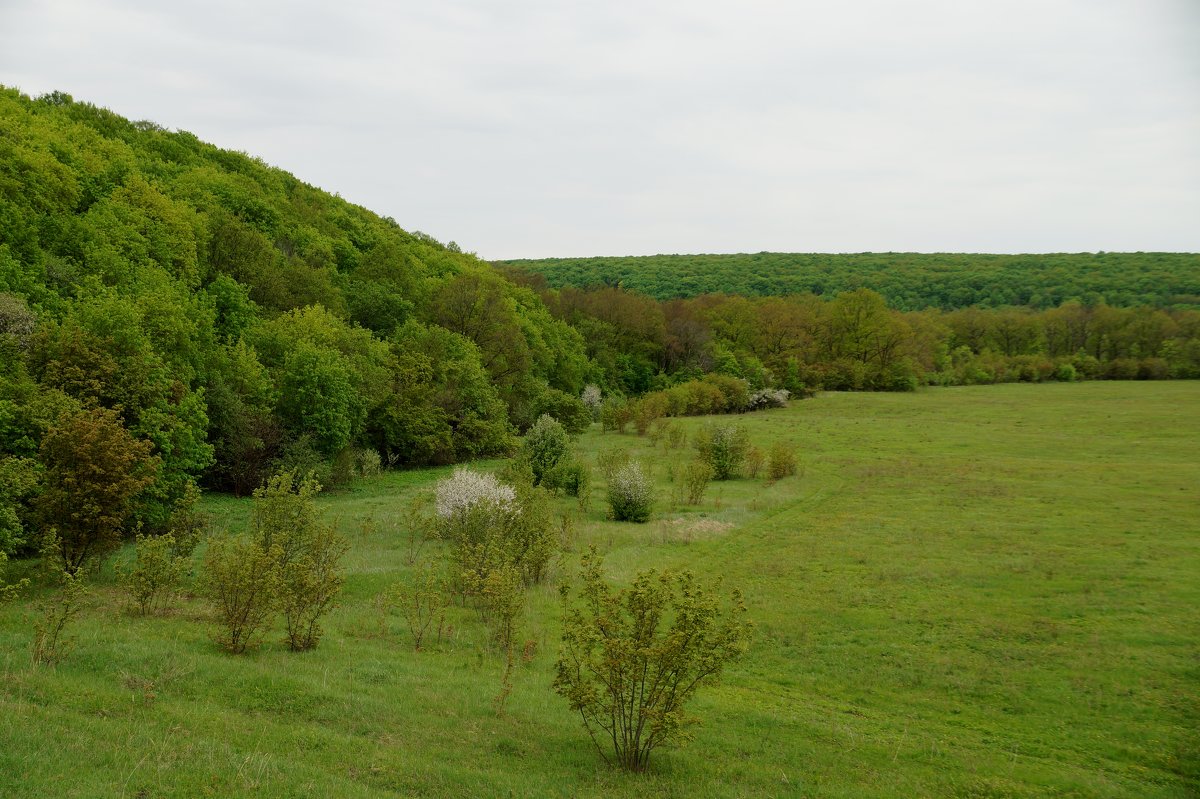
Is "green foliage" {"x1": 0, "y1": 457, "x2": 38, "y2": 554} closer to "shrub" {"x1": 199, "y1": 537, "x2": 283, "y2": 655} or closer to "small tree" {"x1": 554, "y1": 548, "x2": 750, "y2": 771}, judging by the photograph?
"shrub" {"x1": 199, "y1": 537, "x2": 283, "y2": 655}

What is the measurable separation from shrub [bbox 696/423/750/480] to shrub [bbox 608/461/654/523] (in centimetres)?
1246

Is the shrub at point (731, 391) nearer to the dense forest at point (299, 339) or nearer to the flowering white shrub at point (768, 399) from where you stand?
the dense forest at point (299, 339)

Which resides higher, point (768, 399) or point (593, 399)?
point (593, 399)

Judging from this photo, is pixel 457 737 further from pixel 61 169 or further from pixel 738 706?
pixel 61 169

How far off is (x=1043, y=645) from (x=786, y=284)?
14763 cm

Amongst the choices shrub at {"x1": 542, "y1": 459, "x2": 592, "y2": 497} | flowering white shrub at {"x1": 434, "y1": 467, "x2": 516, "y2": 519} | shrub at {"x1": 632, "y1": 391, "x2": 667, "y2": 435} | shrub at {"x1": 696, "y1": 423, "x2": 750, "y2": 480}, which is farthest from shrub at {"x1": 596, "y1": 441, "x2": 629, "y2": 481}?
shrub at {"x1": 632, "y1": 391, "x2": 667, "y2": 435}

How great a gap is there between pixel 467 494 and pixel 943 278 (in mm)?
155240

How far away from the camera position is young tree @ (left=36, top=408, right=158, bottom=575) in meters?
18.2

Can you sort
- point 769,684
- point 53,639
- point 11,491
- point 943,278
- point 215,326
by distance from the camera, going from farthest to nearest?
point 943,278 → point 215,326 → point 11,491 → point 769,684 → point 53,639

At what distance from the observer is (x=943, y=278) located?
157 m

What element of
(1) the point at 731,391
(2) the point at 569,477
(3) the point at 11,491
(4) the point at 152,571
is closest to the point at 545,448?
(2) the point at 569,477

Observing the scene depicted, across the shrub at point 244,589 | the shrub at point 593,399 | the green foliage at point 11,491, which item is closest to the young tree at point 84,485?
the green foliage at point 11,491

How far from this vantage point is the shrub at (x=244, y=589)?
14883 millimetres

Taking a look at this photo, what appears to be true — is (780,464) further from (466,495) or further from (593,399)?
(593,399)
